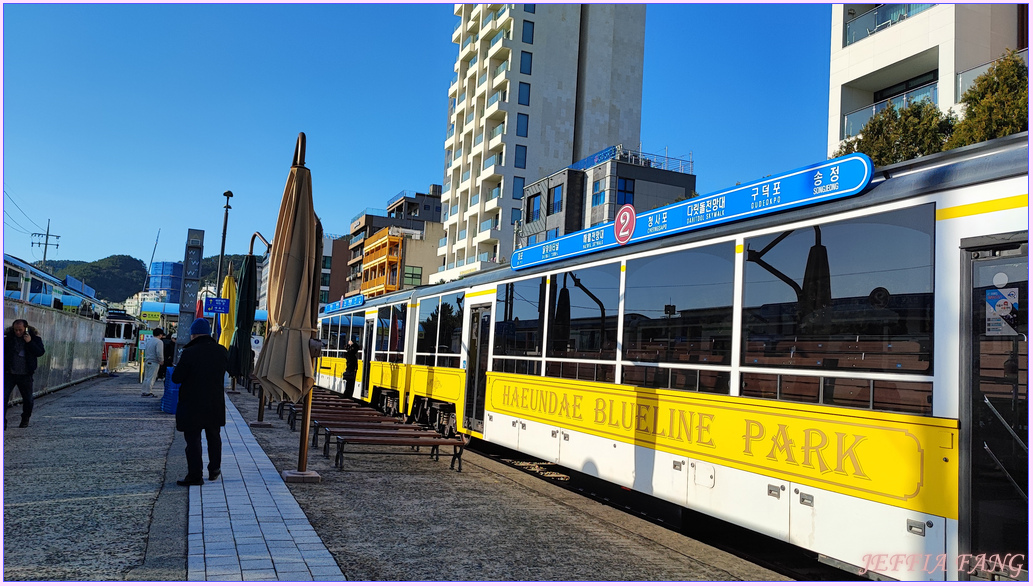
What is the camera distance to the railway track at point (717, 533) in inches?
238

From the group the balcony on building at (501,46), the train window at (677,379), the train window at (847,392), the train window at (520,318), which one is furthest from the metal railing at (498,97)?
the train window at (847,392)

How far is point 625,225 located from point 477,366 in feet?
15.2

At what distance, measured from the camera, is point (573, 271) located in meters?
9.18

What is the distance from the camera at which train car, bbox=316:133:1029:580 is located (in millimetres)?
4418

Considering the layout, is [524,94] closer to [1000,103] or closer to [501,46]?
[501,46]

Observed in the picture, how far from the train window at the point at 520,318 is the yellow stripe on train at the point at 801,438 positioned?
1654mm

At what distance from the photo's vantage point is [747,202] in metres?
6.51

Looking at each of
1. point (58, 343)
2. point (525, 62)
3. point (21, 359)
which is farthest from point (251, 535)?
point (525, 62)

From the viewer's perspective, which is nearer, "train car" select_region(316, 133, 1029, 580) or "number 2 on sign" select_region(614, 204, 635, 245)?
"train car" select_region(316, 133, 1029, 580)

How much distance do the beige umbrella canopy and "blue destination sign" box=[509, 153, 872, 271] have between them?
3179 mm

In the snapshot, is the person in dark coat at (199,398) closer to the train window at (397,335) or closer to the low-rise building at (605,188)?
the train window at (397,335)

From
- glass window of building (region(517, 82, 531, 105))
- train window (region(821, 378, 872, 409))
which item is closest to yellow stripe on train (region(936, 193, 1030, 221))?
train window (region(821, 378, 872, 409))

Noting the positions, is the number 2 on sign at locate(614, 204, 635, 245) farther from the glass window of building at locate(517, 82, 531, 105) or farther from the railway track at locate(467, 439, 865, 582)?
the glass window of building at locate(517, 82, 531, 105)

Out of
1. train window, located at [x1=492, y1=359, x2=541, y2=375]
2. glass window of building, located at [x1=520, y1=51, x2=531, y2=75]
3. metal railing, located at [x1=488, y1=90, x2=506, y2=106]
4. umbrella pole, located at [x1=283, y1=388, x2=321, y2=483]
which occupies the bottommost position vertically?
umbrella pole, located at [x1=283, y1=388, x2=321, y2=483]
